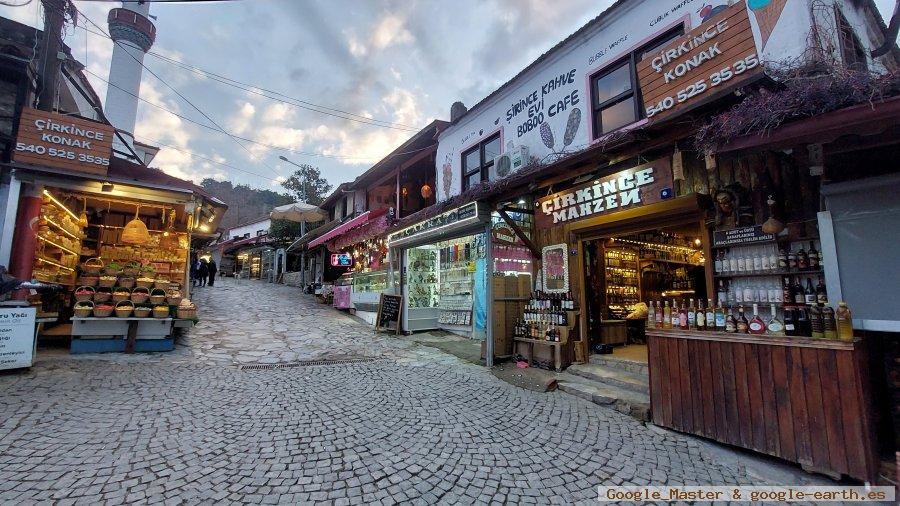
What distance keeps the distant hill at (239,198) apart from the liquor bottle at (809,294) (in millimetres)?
53268

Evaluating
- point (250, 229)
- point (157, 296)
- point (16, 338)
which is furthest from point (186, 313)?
point (250, 229)

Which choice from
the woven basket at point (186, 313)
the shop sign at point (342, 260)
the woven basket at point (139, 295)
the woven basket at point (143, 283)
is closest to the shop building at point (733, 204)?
the woven basket at point (186, 313)

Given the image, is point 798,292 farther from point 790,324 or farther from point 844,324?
point 844,324

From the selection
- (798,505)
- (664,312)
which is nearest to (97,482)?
(798,505)

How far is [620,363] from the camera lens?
652cm

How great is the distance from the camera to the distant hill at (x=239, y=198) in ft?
164

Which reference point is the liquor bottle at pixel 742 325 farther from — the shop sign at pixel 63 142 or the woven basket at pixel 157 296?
the shop sign at pixel 63 142

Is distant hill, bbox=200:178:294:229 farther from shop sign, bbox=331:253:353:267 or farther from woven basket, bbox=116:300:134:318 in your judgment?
woven basket, bbox=116:300:134:318

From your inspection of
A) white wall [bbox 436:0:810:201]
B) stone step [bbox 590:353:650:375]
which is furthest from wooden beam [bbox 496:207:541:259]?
stone step [bbox 590:353:650:375]

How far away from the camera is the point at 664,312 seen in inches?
192

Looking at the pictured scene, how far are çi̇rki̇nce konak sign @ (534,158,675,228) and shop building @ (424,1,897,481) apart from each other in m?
0.03

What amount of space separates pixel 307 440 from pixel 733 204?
20.6ft

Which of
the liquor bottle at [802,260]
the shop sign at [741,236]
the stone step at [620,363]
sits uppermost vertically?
the shop sign at [741,236]

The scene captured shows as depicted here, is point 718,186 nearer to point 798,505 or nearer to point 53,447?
point 798,505
